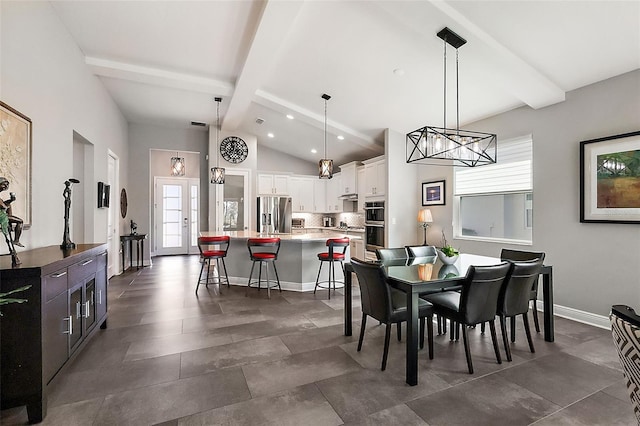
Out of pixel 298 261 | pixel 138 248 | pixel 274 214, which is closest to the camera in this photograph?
pixel 298 261

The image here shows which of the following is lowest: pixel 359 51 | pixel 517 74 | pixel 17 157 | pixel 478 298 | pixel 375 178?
pixel 478 298

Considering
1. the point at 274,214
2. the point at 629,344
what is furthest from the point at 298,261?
the point at 629,344

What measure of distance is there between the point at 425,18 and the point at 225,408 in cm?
355

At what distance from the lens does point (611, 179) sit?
3318 millimetres

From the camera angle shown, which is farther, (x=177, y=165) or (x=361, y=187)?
(x=177, y=165)

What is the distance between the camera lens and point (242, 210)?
7.62 metres

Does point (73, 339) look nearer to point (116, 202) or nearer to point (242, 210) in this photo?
point (116, 202)

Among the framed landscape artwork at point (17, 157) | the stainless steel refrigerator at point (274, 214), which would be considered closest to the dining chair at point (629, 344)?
the framed landscape artwork at point (17, 157)

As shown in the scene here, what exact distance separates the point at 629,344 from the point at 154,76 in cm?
563

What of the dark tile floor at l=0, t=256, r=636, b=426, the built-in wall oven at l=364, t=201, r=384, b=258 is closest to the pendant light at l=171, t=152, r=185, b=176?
the built-in wall oven at l=364, t=201, r=384, b=258

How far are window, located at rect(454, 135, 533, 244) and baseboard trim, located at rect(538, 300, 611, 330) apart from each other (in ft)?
2.95

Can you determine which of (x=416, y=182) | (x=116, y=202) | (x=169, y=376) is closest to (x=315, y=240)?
(x=416, y=182)

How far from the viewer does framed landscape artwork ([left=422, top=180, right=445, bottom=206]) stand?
211 inches

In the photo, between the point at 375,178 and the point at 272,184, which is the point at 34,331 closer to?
the point at 375,178
